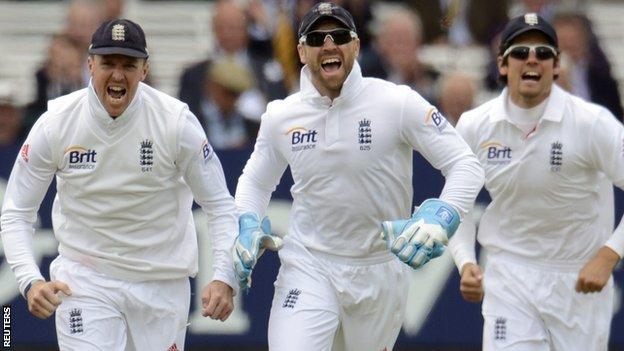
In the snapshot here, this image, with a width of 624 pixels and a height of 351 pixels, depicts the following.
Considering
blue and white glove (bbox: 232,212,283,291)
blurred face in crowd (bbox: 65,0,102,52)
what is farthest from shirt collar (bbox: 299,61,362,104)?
blurred face in crowd (bbox: 65,0,102,52)

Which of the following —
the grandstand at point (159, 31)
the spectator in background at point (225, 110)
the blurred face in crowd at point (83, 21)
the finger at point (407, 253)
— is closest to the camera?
the finger at point (407, 253)

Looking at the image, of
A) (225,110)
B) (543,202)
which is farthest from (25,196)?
(225,110)

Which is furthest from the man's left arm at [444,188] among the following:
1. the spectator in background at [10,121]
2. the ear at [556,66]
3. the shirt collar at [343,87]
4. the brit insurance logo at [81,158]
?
the spectator in background at [10,121]

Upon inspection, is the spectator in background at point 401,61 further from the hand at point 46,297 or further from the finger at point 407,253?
the hand at point 46,297

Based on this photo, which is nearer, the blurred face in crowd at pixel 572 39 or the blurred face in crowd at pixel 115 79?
the blurred face in crowd at pixel 115 79

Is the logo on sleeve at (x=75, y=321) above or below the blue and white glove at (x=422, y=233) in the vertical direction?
below

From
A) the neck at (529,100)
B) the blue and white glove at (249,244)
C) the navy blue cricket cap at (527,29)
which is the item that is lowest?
the blue and white glove at (249,244)

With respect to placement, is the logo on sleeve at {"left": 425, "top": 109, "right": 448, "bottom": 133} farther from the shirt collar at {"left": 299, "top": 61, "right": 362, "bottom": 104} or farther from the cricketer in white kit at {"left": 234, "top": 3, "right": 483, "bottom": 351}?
the shirt collar at {"left": 299, "top": 61, "right": 362, "bottom": 104}

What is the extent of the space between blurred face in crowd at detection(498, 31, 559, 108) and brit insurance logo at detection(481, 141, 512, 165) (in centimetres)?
26

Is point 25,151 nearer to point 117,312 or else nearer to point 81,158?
point 81,158

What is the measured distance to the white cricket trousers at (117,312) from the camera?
7703 millimetres

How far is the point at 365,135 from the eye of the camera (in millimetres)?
7941

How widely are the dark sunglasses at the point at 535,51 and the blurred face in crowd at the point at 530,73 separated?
12mm

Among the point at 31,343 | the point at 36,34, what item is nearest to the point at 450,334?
the point at 31,343
